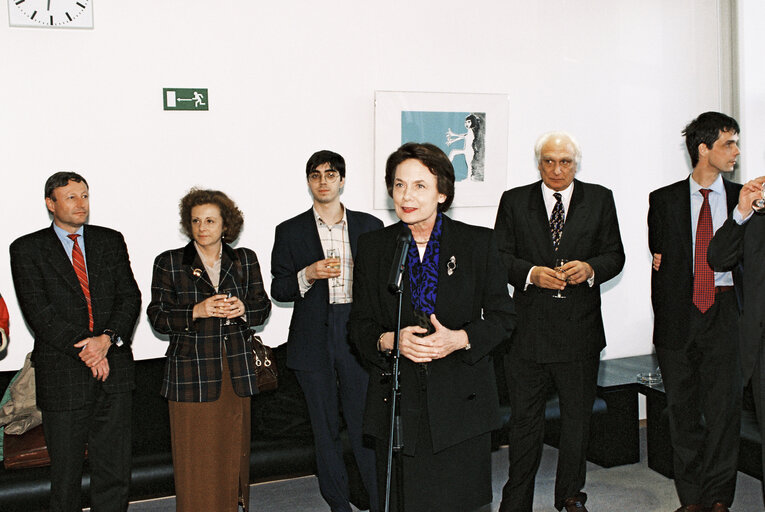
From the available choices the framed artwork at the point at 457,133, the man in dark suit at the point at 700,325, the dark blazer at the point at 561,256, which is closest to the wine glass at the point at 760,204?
the man in dark suit at the point at 700,325

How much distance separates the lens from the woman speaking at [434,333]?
277 centimetres

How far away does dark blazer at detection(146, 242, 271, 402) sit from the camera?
3816mm

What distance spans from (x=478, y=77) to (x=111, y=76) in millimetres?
2647

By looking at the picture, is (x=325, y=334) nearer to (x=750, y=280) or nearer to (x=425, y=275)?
(x=425, y=275)

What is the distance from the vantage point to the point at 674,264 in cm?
420

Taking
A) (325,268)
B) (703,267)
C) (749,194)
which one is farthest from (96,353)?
(749,194)

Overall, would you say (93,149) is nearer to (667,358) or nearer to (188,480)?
(188,480)

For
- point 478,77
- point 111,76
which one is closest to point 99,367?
point 111,76

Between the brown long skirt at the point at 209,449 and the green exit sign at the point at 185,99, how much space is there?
1.98 m

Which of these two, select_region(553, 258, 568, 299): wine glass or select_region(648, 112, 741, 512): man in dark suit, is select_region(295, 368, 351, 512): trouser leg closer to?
select_region(553, 258, 568, 299): wine glass

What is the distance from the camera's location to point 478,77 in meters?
5.86

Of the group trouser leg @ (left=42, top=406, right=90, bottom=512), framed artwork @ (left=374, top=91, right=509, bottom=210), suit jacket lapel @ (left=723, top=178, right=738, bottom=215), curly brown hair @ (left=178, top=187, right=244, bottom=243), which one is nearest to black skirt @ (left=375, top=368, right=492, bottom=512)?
curly brown hair @ (left=178, top=187, right=244, bottom=243)

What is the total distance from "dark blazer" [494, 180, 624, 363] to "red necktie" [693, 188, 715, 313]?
0.40 m

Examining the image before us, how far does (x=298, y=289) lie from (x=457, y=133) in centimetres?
226
